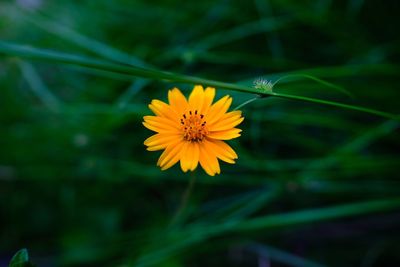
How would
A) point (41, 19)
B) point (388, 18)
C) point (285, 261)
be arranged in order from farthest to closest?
point (41, 19) → point (388, 18) → point (285, 261)

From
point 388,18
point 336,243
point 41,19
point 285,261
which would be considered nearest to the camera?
point 285,261

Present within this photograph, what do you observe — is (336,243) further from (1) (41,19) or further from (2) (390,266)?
(1) (41,19)

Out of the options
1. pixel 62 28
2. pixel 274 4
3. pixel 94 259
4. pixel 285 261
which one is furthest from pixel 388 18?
pixel 94 259

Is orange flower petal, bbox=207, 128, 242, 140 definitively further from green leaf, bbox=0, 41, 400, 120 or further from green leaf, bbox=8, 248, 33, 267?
green leaf, bbox=8, 248, 33, 267

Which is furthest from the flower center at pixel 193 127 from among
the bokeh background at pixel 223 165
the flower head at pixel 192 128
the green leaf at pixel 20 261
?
the bokeh background at pixel 223 165

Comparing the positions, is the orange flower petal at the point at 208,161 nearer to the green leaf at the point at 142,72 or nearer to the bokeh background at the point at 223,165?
the green leaf at the point at 142,72

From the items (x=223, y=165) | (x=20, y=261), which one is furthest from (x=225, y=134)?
(x=223, y=165)

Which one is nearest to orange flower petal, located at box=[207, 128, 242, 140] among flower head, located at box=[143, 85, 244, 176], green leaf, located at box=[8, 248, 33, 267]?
flower head, located at box=[143, 85, 244, 176]
